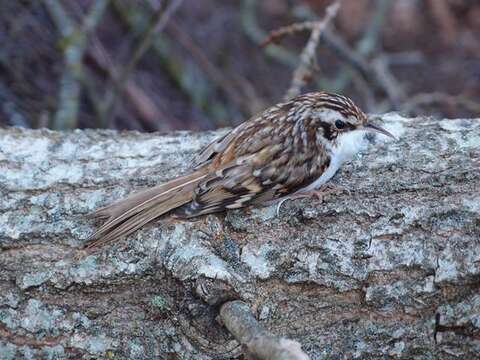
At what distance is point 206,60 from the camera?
4480mm

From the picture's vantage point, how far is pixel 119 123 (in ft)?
15.0

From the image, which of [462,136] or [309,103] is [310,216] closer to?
[309,103]

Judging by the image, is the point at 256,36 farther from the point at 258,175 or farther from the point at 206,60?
the point at 258,175

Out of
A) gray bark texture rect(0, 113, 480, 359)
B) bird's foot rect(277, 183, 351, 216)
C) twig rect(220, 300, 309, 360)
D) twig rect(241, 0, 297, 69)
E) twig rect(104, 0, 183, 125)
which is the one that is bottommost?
twig rect(220, 300, 309, 360)

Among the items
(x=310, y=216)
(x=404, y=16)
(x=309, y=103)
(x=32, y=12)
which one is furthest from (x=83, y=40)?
(x=404, y=16)

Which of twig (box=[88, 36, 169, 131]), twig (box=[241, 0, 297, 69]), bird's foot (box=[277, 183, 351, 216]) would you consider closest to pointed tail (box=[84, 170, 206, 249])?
bird's foot (box=[277, 183, 351, 216])

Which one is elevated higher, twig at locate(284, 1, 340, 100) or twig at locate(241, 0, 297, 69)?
twig at locate(241, 0, 297, 69)

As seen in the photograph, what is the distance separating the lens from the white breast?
8.79 ft

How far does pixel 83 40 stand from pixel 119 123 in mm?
703

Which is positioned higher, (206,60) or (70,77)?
(206,60)

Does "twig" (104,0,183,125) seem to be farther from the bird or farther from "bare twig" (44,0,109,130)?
the bird

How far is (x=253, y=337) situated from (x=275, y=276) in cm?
40

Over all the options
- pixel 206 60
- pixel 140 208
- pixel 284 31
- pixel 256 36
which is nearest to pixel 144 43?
pixel 206 60

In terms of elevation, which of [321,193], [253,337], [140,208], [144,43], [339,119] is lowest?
[253,337]
